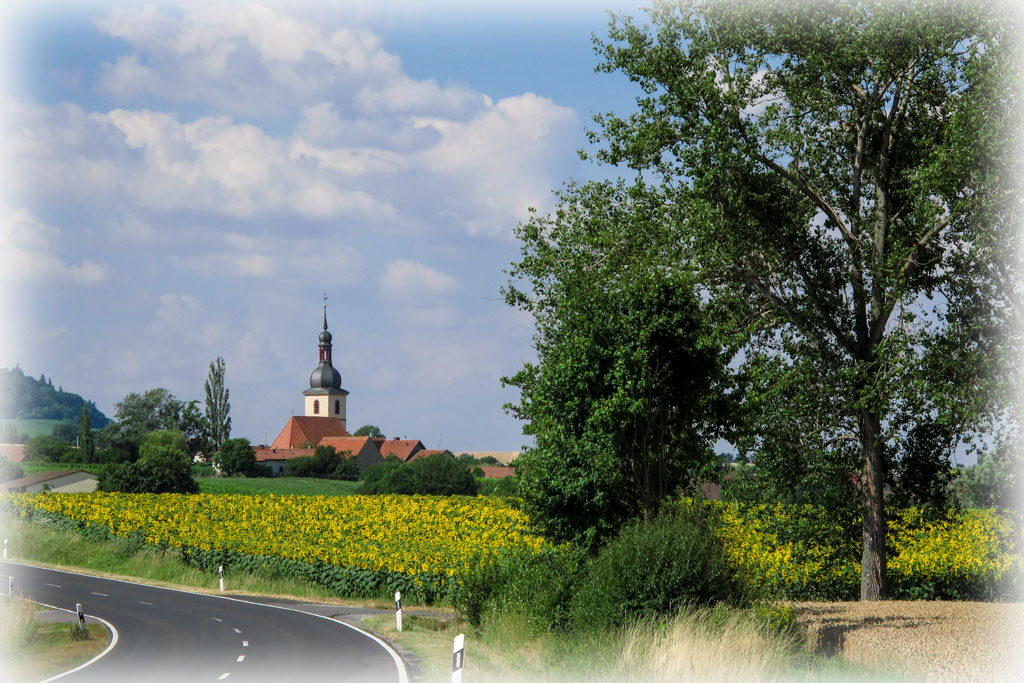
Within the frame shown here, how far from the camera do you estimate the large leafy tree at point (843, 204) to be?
712 inches

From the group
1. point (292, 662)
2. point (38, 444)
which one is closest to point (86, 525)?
point (292, 662)

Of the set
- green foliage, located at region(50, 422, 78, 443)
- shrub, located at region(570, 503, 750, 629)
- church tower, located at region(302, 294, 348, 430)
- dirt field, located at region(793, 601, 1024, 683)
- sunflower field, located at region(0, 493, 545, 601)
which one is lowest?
sunflower field, located at region(0, 493, 545, 601)

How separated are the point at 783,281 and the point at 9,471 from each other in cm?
7069

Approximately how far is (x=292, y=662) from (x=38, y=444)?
99.4m

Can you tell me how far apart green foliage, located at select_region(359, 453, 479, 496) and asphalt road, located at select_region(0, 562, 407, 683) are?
46463 millimetres

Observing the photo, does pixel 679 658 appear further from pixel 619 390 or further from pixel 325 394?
pixel 325 394

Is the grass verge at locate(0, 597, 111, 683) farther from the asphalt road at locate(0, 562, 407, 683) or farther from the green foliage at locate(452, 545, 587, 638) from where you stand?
the green foliage at locate(452, 545, 587, 638)

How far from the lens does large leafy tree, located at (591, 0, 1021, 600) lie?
18078mm

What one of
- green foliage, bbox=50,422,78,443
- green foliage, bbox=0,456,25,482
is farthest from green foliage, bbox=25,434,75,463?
green foliage, bbox=50,422,78,443

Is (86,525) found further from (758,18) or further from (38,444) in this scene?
(38,444)

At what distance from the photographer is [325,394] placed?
607 feet

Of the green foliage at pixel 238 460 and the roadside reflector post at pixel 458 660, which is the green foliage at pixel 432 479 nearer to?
the green foliage at pixel 238 460

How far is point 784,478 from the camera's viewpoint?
70.8 feet

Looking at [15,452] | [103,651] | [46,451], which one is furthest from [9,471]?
[103,651]
